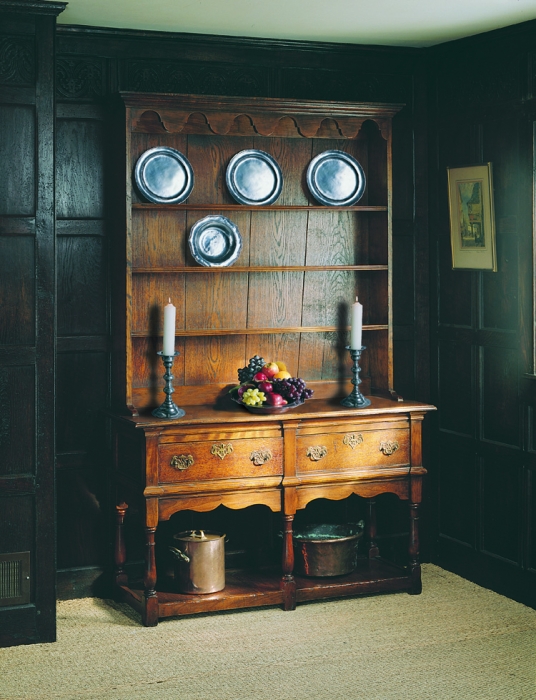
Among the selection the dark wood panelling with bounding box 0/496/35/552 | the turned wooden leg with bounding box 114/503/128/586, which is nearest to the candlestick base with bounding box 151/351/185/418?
the turned wooden leg with bounding box 114/503/128/586

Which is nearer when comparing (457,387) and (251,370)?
(251,370)

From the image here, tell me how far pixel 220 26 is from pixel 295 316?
1439 millimetres

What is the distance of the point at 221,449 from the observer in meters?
4.23

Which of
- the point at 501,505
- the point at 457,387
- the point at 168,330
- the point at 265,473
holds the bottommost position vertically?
the point at 501,505

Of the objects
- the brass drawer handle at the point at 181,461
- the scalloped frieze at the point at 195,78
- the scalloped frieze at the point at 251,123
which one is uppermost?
the scalloped frieze at the point at 195,78

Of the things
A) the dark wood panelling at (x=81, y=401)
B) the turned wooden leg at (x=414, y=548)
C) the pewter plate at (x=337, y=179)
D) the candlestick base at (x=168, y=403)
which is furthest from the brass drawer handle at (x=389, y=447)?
the dark wood panelling at (x=81, y=401)

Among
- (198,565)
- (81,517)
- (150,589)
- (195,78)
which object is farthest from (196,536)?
(195,78)

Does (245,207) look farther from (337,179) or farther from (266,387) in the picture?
(266,387)

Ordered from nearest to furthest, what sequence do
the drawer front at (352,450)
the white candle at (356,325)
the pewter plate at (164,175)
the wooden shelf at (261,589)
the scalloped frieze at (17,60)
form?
the scalloped frieze at (17,60) < the wooden shelf at (261,589) < the drawer front at (352,450) < the pewter plate at (164,175) < the white candle at (356,325)

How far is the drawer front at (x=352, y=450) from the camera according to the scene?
4371 mm

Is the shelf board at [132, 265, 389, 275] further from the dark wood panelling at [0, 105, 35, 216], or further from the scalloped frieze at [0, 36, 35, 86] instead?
the scalloped frieze at [0, 36, 35, 86]

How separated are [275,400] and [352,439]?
0.42m

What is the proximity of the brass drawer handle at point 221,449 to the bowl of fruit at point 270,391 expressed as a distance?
0.73ft

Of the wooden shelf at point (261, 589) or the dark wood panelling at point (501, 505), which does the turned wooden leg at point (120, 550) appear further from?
the dark wood panelling at point (501, 505)
